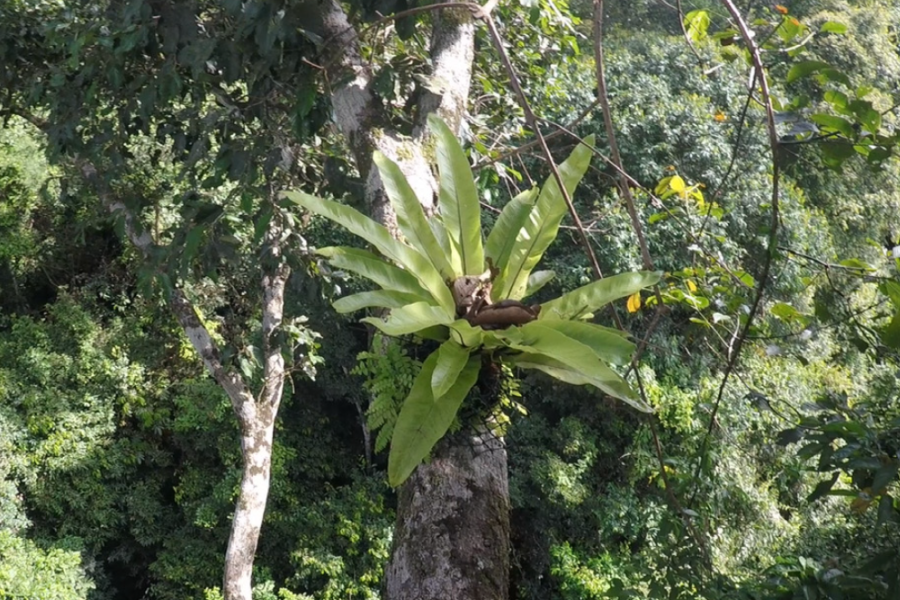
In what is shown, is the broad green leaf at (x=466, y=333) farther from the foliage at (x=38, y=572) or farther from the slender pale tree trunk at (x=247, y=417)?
the foliage at (x=38, y=572)

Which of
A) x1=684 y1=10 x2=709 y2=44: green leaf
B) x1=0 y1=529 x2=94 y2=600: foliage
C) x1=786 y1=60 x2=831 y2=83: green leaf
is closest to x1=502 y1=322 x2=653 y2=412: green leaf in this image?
x1=786 y1=60 x2=831 y2=83: green leaf

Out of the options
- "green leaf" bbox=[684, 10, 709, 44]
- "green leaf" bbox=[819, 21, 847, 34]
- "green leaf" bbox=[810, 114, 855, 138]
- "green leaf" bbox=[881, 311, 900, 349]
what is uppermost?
"green leaf" bbox=[819, 21, 847, 34]

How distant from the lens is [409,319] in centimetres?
112

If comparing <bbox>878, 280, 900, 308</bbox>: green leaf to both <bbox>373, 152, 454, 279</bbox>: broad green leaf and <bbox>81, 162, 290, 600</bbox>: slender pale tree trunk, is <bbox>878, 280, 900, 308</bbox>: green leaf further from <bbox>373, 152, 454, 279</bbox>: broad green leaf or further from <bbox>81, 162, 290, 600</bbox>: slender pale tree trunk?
<bbox>81, 162, 290, 600</bbox>: slender pale tree trunk

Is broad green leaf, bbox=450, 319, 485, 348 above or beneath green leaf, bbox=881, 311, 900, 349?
above

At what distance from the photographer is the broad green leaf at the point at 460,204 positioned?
1.35m

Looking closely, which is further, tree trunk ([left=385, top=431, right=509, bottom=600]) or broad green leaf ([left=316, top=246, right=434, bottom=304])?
broad green leaf ([left=316, top=246, right=434, bottom=304])

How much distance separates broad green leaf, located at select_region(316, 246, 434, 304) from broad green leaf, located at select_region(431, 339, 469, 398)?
108mm

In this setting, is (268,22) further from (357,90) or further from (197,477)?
(197,477)

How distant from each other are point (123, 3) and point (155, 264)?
72cm

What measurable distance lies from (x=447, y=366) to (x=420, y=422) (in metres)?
0.09

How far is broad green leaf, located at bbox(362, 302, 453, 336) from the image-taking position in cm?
112

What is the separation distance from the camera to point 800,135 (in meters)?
1.22

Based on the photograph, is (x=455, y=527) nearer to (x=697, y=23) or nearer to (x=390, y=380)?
(x=390, y=380)
